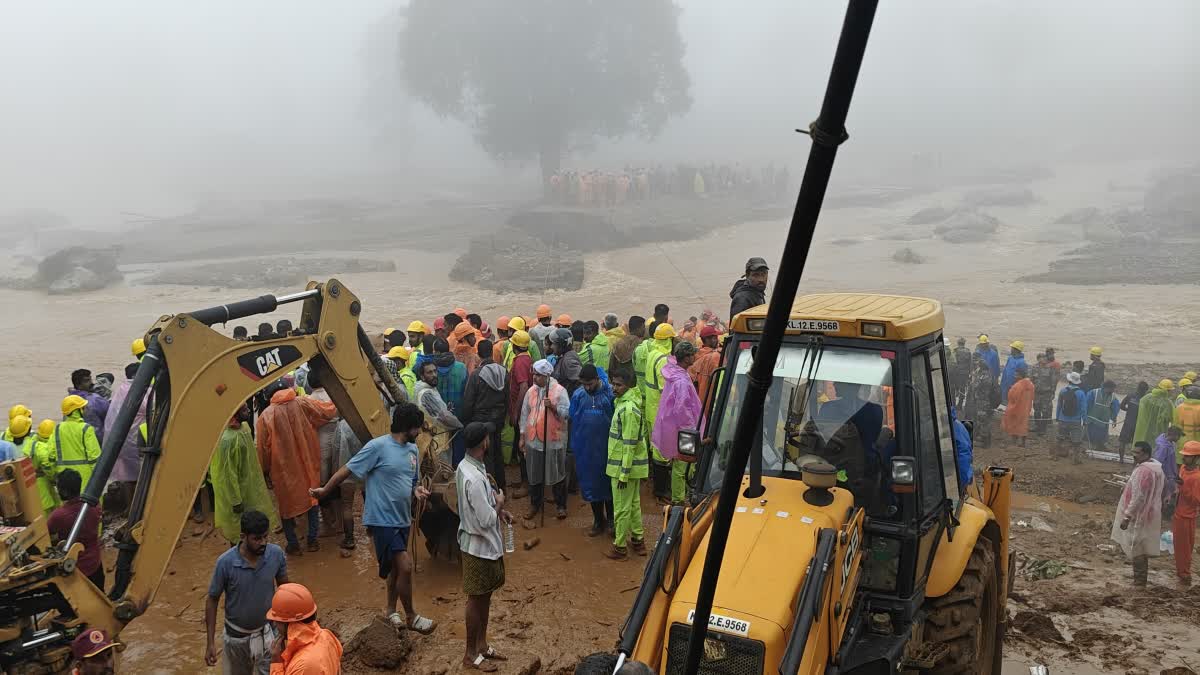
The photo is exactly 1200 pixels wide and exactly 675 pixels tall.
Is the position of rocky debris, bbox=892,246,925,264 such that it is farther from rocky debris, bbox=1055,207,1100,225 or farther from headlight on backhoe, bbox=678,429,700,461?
headlight on backhoe, bbox=678,429,700,461

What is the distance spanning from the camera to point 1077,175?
4644cm

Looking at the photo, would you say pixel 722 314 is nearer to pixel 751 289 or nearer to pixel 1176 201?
pixel 751 289

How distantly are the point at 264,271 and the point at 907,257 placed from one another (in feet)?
71.2

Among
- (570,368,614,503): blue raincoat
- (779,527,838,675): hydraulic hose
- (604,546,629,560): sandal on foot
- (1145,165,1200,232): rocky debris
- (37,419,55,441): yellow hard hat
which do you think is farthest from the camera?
(1145,165,1200,232): rocky debris

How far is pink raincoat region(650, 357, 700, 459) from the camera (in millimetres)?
8297

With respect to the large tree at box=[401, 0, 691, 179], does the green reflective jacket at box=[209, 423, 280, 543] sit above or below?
below

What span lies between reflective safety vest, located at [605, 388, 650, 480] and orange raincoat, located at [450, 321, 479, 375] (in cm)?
292

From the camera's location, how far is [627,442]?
7832 mm

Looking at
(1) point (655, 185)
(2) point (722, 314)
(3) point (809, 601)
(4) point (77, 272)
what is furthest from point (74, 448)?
(1) point (655, 185)

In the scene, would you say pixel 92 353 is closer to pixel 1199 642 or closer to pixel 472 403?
pixel 472 403

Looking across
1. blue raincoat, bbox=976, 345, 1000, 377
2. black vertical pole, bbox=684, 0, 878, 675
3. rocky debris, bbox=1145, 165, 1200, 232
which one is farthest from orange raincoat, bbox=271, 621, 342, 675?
rocky debris, bbox=1145, 165, 1200, 232

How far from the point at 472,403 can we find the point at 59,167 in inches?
2503

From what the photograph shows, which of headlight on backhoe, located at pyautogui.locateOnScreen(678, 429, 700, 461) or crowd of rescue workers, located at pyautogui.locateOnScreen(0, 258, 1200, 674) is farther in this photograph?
crowd of rescue workers, located at pyautogui.locateOnScreen(0, 258, 1200, 674)

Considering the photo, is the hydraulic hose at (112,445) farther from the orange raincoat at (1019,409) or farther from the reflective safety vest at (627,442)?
the orange raincoat at (1019,409)
